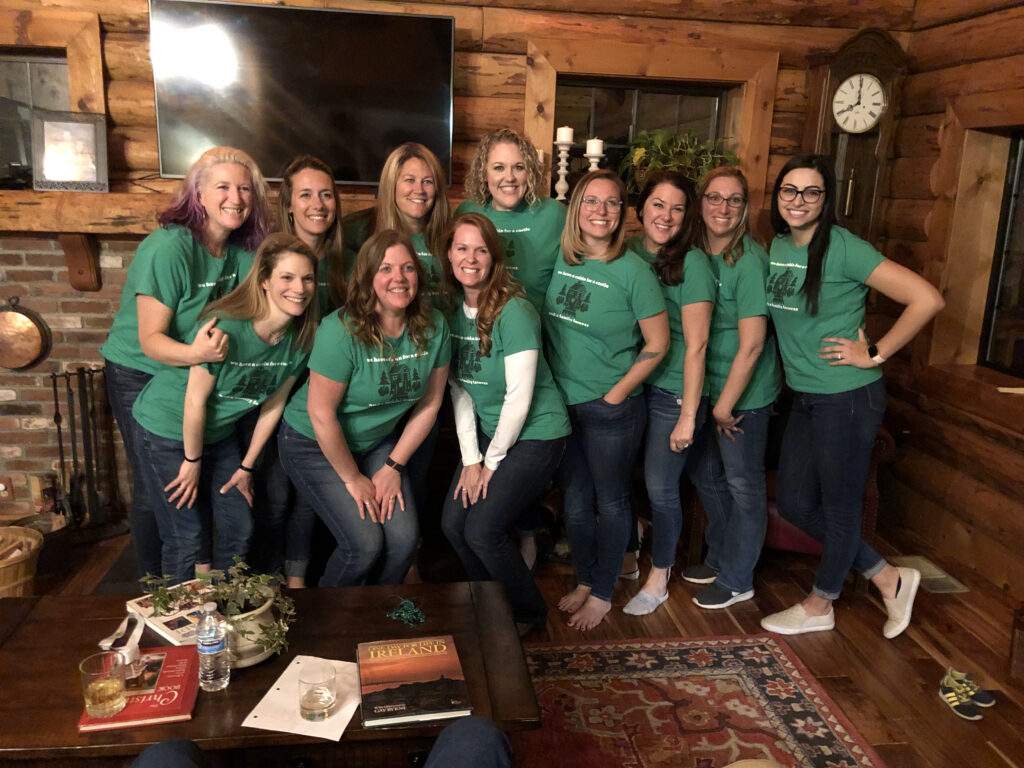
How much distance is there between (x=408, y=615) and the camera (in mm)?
1961

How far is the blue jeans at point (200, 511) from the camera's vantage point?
2.43m

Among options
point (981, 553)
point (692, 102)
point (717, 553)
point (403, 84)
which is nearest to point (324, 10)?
point (403, 84)

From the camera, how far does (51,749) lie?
1.51 meters

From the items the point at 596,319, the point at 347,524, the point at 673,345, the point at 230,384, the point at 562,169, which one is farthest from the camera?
the point at 562,169

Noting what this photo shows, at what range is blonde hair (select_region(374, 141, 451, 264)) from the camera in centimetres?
258

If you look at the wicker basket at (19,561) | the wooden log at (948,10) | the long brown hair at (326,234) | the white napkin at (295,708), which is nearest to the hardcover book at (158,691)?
the white napkin at (295,708)

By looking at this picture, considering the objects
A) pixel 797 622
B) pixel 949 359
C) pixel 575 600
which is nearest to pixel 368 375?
pixel 575 600

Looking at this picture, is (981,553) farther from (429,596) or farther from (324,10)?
(324,10)

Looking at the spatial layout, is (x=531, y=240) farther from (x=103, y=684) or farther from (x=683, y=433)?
(x=103, y=684)

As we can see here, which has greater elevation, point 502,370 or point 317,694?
point 502,370

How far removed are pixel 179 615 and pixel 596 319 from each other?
1422mm

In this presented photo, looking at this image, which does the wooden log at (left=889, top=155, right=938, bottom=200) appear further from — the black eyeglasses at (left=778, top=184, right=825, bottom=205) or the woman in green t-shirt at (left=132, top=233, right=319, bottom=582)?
the woman in green t-shirt at (left=132, top=233, right=319, bottom=582)

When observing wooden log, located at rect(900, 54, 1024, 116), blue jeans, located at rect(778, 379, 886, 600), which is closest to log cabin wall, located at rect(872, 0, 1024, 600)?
wooden log, located at rect(900, 54, 1024, 116)

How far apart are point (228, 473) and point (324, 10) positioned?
189cm
